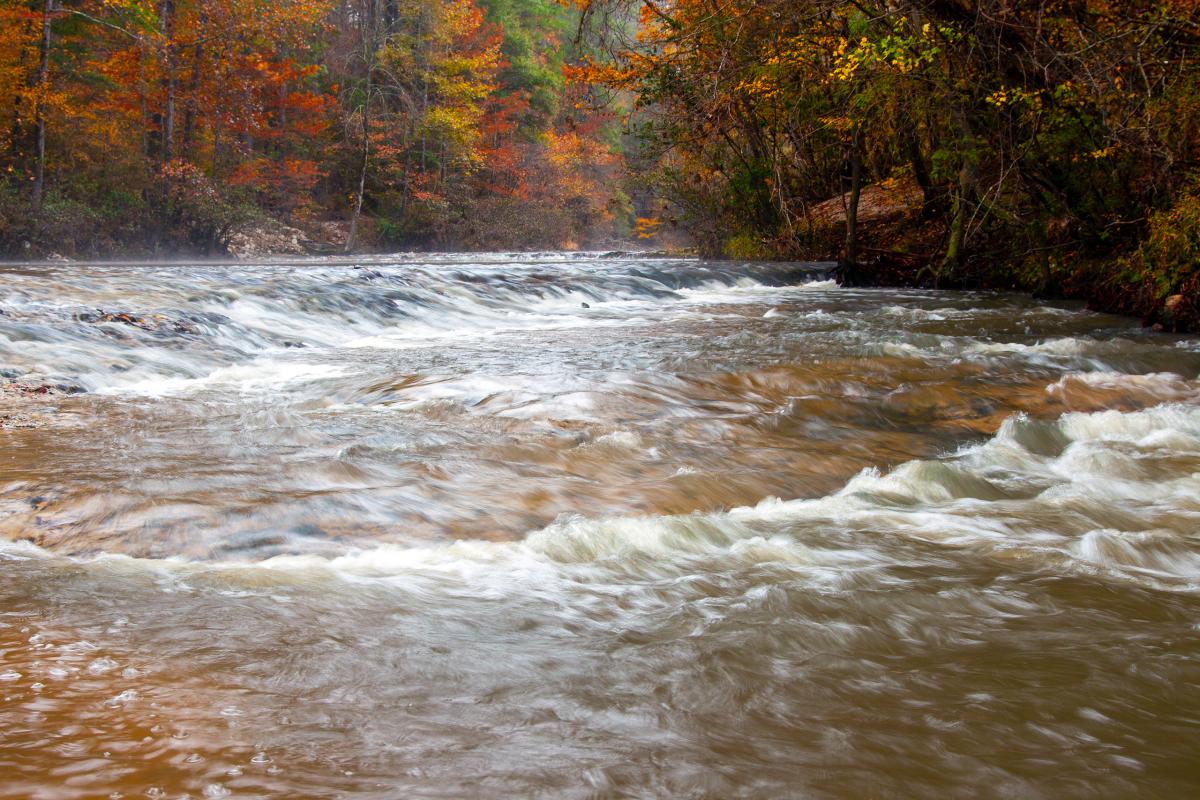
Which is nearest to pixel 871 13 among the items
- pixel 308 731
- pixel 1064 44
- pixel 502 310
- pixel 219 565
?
pixel 1064 44

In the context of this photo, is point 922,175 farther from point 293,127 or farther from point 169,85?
point 293,127

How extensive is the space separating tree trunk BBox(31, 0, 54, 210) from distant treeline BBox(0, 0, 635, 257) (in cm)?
6

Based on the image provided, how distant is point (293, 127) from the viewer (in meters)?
30.4

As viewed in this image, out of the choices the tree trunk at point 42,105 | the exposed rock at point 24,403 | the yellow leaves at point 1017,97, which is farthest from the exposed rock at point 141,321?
the tree trunk at point 42,105

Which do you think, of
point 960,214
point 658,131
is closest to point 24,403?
point 960,214

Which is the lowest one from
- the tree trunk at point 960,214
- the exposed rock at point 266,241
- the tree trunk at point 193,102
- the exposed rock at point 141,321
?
the exposed rock at point 141,321

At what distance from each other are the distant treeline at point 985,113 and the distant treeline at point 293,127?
4213 mm

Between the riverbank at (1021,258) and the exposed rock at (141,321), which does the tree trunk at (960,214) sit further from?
the exposed rock at (141,321)

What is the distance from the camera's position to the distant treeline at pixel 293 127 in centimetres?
2125

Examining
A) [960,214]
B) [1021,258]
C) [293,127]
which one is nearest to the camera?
[960,214]

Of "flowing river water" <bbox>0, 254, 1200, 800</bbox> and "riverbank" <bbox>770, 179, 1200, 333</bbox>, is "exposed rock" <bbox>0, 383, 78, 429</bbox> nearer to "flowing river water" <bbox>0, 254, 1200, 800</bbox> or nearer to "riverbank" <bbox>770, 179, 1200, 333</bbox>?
"flowing river water" <bbox>0, 254, 1200, 800</bbox>

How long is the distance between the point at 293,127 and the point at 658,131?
17003 mm

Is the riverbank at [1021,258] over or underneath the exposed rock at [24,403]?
over

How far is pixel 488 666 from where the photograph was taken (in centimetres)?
258
